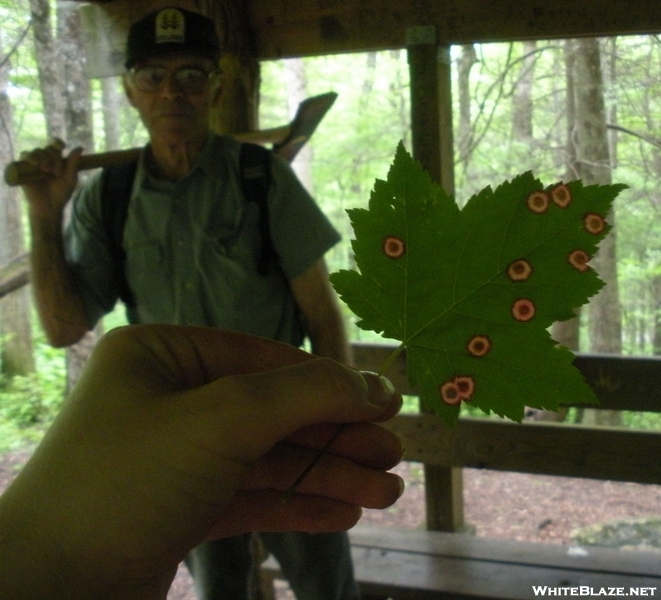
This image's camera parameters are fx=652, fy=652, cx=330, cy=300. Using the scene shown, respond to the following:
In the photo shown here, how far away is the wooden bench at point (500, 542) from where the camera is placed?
3.97 feet

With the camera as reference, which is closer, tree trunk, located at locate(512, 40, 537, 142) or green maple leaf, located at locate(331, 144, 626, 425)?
green maple leaf, located at locate(331, 144, 626, 425)

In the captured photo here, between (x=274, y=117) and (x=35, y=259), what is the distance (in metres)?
2.59

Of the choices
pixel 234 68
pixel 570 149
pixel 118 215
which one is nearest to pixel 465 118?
pixel 570 149

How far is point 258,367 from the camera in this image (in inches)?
15.7

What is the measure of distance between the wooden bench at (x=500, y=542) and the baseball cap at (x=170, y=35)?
64 cm

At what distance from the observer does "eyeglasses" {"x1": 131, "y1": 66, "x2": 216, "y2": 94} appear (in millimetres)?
956

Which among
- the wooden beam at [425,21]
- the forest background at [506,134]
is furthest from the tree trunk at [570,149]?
the wooden beam at [425,21]

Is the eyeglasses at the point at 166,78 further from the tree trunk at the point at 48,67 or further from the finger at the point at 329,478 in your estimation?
the finger at the point at 329,478

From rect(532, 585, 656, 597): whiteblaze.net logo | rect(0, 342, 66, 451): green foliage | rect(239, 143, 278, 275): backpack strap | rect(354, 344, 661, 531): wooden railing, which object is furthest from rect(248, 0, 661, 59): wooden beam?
rect(532, 585, 656, 597): whiteblaze.net logo

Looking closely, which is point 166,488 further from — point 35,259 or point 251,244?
point 35,259

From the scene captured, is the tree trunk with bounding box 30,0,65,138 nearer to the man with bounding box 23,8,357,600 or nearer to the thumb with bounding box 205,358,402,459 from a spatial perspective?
the man with bounding box 23,8,357,600

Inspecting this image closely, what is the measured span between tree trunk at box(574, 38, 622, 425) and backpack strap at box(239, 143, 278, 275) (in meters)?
0.55

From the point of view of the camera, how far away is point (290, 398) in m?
0.33

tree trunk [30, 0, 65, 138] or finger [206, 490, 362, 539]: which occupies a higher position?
tree trunk [30, 0, 65, 138]
